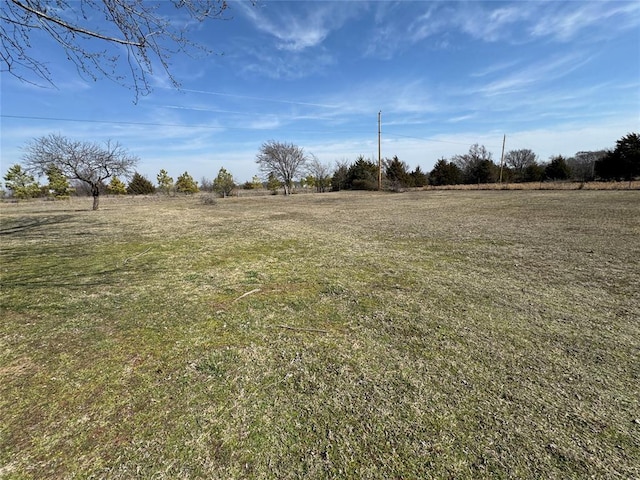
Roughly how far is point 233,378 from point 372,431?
103 centimetres

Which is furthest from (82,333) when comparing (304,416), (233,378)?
(304,416)

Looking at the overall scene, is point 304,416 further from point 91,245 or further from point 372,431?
point 91,245

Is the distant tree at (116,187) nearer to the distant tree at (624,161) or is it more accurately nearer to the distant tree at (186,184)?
the distant tree at (186,184)

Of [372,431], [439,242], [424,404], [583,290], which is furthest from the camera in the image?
[439,242]

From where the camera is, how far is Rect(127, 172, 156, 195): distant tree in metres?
44.9

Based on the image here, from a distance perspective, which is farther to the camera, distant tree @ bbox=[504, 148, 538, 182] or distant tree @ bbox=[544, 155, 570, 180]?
distant tree @ bbox=[504, 148, 538, 182]

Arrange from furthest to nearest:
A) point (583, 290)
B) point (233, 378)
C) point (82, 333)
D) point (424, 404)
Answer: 1. point (583, 290)
2. point (82, 333)
3. point (233, 378)
4. point (424, 404)

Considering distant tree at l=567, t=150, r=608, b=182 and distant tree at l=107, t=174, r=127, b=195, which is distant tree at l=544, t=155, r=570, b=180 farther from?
distant tree at l=107, t=174, r=127, b=195

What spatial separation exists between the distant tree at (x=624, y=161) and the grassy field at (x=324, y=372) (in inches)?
1273

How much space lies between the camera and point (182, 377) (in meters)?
2.04

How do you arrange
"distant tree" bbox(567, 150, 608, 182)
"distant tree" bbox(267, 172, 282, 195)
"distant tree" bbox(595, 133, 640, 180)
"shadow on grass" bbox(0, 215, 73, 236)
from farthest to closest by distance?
"distant tree" bbox(267, 172, 282, 195) < "distant tree" bbox(567, 150, 608, 182) < "distant tree" bbox(595, 133, 640, 180) < "shadow on grass" bbox(0, 215, 73, 236)

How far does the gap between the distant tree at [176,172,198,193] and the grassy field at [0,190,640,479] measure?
41985 mm

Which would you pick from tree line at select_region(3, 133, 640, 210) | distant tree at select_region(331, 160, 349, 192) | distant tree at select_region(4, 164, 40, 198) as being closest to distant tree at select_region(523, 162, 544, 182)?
tree line at select_region(3, 133, 640, 210)

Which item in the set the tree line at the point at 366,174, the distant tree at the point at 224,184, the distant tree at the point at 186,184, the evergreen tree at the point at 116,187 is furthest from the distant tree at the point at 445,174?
the evergreen tree at the point at 116,187
